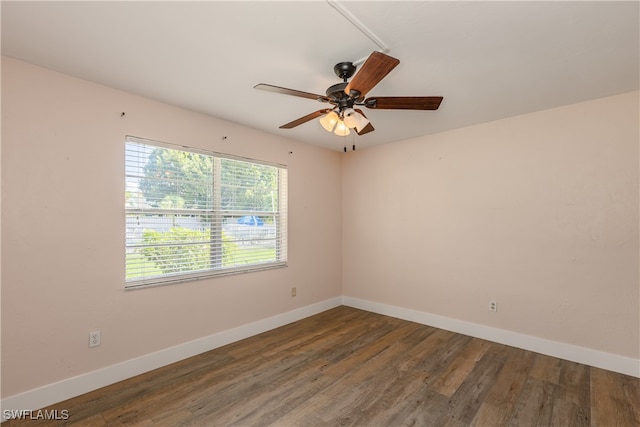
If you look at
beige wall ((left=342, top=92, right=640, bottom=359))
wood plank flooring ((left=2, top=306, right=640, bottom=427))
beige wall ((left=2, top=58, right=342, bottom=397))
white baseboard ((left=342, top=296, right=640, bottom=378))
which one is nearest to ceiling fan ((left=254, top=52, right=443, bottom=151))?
beige wall ((left=2, top=58, right=342, bottom=397))

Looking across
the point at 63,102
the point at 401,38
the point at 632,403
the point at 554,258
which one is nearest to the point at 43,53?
the point at 63,102

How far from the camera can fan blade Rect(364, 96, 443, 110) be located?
6.74 feet

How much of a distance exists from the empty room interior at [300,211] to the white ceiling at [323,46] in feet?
0.05

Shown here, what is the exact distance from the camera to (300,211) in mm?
4141

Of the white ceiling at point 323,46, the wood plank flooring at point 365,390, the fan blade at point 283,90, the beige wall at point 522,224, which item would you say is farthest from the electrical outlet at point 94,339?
the beige wall at point 522,224

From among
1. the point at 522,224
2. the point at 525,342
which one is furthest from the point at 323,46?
the point at 525,342

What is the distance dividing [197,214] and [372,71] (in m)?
2.21

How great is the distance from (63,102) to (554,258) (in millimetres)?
4505

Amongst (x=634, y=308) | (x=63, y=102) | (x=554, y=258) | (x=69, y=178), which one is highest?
(x=63, y=102)

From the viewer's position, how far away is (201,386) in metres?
2.45

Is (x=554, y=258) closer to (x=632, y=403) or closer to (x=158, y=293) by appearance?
(x=632, y=403)

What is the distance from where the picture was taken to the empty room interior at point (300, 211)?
186cm

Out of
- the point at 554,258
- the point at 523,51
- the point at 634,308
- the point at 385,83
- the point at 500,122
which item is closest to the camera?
the point at 523,51

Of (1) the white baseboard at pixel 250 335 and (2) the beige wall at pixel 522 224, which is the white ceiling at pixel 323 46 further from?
(1) the white baseboard at pixel 250 335
